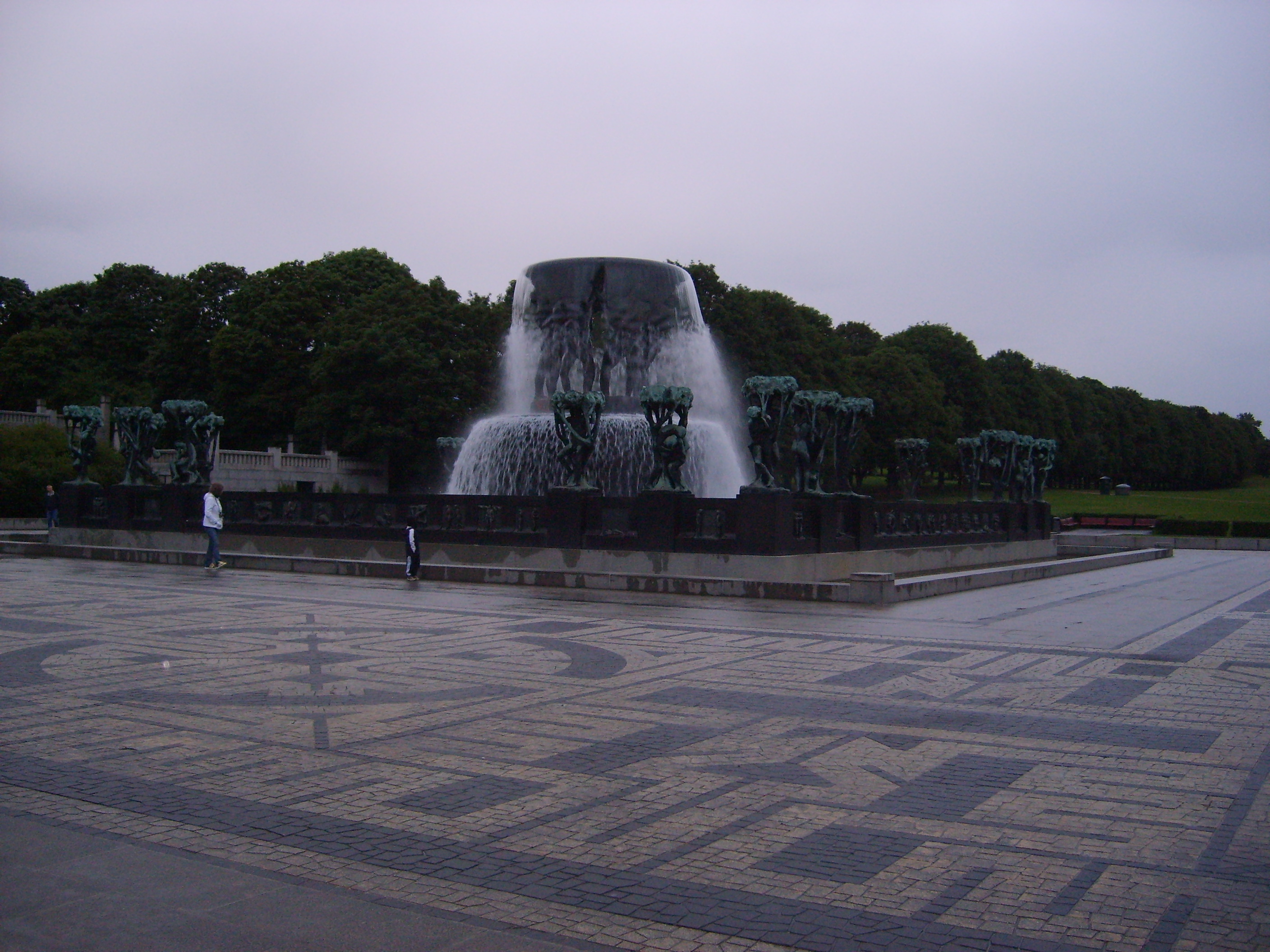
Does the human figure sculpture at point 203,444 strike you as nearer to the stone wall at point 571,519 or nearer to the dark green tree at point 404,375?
the stone wall at point 571,519

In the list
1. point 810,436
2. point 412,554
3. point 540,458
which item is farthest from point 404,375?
point 412,554

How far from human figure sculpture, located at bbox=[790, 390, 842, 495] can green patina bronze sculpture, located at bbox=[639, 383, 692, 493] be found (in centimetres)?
291

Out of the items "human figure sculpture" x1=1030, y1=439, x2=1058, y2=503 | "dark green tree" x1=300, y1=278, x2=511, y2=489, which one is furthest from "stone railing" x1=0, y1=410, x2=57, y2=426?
"human figure sculpture" x1=1030, y1=439, x2=1058, y2=503

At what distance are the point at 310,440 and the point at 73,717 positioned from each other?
60948 mm

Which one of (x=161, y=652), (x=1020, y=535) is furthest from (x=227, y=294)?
(x=161, y=652)

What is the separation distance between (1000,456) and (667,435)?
20270 millimetres

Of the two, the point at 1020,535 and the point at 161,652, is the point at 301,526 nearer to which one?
the point at 161,652

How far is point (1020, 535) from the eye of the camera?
3909cm

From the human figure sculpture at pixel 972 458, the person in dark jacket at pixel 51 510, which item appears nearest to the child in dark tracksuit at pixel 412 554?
the person in dark jacket at pixel 51 510

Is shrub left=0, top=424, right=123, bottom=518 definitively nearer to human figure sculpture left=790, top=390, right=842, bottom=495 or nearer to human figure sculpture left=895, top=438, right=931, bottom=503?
human figure sculpture left=895, top=438, right=931, bottom=503

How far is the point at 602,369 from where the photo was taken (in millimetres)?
34156

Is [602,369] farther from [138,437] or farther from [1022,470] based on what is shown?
[1022,470]

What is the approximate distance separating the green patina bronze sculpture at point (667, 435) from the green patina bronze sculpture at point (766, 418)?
1278 mm

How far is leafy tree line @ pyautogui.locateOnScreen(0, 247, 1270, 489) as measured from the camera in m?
63.2
